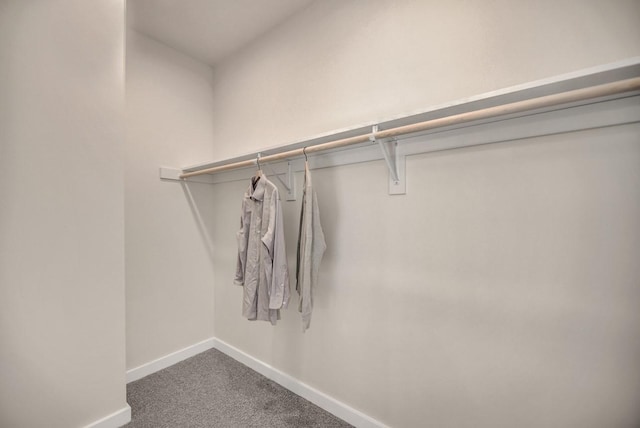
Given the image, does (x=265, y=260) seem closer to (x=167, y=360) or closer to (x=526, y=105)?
(x=526, y=105)

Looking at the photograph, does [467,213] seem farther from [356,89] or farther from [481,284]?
[356,89]

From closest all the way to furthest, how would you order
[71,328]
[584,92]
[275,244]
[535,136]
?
[584,92]
[535,136]
[71,328]
[275,244]

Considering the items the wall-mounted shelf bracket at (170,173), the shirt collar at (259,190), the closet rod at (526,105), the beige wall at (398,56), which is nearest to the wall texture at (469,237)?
the beige wall at (398,56)

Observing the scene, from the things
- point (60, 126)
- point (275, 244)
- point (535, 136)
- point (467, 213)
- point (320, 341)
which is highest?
point (60, 126)

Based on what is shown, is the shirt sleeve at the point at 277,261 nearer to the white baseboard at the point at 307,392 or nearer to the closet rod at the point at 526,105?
the closet rod at the point at 526,105

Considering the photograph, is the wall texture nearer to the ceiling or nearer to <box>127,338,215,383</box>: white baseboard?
the ceiling

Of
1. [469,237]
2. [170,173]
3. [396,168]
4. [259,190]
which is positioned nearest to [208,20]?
[170,173]

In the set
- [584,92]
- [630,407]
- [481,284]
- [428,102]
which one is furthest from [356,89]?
[630,407]

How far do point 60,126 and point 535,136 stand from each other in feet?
6.87

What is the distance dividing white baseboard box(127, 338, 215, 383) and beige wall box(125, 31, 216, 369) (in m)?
0.04

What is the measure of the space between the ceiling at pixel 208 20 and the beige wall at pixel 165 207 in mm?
150

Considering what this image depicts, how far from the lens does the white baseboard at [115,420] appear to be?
1403 millimetres

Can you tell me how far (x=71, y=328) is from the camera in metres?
1.33

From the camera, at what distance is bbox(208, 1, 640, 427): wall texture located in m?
0.91
